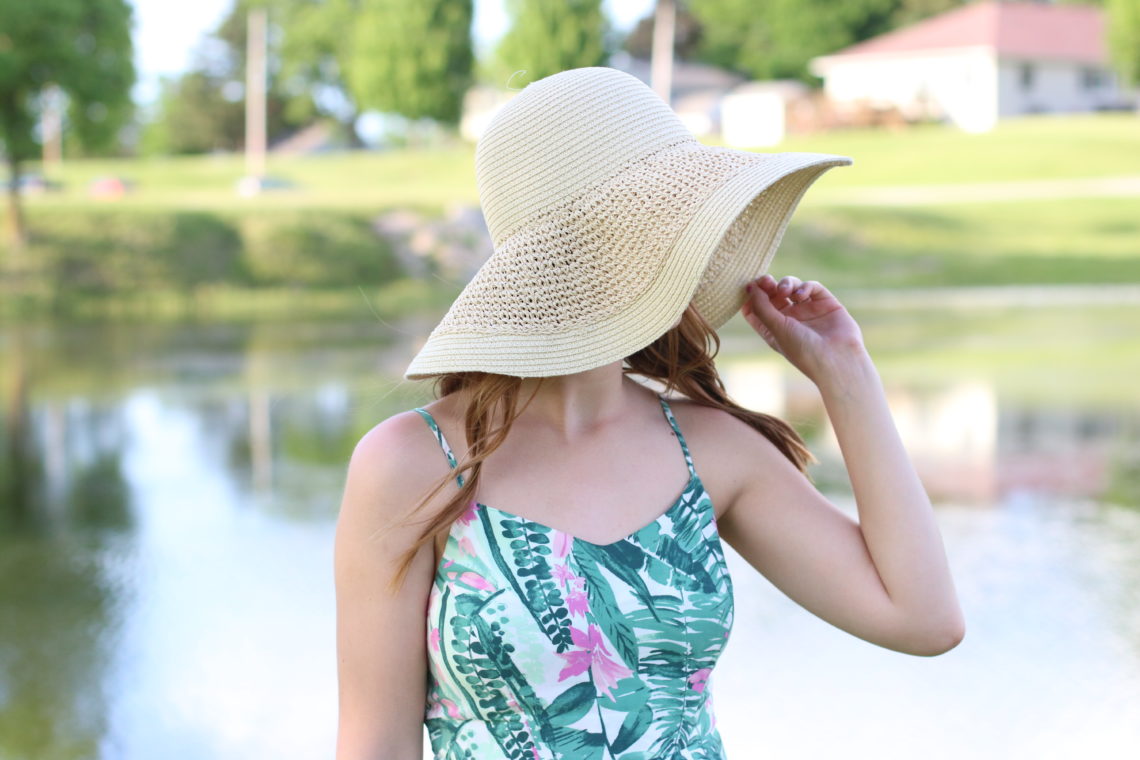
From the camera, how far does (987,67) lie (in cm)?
4600

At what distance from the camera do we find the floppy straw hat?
1.55 m

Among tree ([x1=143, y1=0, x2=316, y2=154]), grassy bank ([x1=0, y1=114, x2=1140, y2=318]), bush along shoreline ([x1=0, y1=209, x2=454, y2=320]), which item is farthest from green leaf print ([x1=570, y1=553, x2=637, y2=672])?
tree ([x1=143, y1=0, x2=316, y2=154])

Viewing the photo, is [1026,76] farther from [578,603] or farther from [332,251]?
[578,603]

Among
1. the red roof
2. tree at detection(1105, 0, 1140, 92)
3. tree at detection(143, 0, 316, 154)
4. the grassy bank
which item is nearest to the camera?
the grassy bank

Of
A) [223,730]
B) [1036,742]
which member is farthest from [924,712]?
[223,730]

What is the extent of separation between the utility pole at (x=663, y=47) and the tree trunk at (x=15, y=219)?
30565mm

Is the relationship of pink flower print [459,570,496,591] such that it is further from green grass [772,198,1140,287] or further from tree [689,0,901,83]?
tree [689,0,901,83]

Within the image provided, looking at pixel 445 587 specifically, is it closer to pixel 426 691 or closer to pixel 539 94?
pixel 426 691

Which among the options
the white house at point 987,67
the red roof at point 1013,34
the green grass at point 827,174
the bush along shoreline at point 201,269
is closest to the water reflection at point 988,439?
the bush along shoreline at point 201,269

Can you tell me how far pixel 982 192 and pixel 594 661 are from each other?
89.5 feet

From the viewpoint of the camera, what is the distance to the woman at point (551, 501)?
5.08 ft

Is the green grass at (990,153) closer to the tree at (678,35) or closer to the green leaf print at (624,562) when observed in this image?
the green leaf print at (624,562)

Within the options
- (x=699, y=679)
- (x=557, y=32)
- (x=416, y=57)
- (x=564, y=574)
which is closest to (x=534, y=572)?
(x=564, y=574)

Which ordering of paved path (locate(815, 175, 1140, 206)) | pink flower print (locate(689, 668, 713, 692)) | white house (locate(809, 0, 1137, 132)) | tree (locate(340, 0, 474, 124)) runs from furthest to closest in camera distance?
white house (locate(809, 0, 1137, 132)) → tree (locate(340, 0, 474, 124)) → paved path (locate(815, 175, 1140, 206)) → pink flower print (locate(689, 668, 713, 692))
